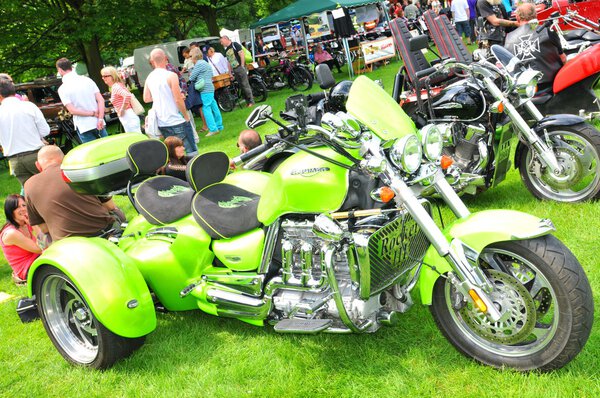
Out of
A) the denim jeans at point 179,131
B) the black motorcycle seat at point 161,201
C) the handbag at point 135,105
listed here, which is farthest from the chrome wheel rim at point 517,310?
the handbag at point 135,105

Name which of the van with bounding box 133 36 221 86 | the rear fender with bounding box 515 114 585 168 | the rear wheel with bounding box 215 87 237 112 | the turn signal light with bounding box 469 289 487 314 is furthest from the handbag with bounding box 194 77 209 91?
the van with bounding box 133 36 221 86

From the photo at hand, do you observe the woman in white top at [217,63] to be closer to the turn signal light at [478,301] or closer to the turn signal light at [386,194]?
the turn signal light at [386,194]

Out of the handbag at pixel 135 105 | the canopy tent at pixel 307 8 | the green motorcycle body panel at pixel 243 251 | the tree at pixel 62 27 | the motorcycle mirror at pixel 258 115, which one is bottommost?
the green motorcycle body panel at pixel 243 251

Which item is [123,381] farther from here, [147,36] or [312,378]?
→ [147,36]

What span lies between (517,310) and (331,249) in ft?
3.10

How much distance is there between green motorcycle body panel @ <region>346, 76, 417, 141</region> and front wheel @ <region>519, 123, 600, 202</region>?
7.06 ft

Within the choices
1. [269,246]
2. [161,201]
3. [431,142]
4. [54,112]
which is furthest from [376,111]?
[54,112]

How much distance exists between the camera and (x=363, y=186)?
9.62 ft

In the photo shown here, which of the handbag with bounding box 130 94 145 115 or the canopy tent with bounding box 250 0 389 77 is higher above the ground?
the canopy tent with bounding box 250 0 389 77

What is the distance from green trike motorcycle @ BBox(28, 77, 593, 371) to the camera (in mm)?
2559

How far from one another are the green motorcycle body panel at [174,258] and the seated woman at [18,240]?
81.8 inches

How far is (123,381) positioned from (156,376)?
0.68ft

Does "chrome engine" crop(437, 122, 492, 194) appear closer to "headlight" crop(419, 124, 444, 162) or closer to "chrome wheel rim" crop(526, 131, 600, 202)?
"chrome wheel rim" crop(526, 131, 600, 202)

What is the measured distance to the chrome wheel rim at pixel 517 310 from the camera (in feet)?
8.38
